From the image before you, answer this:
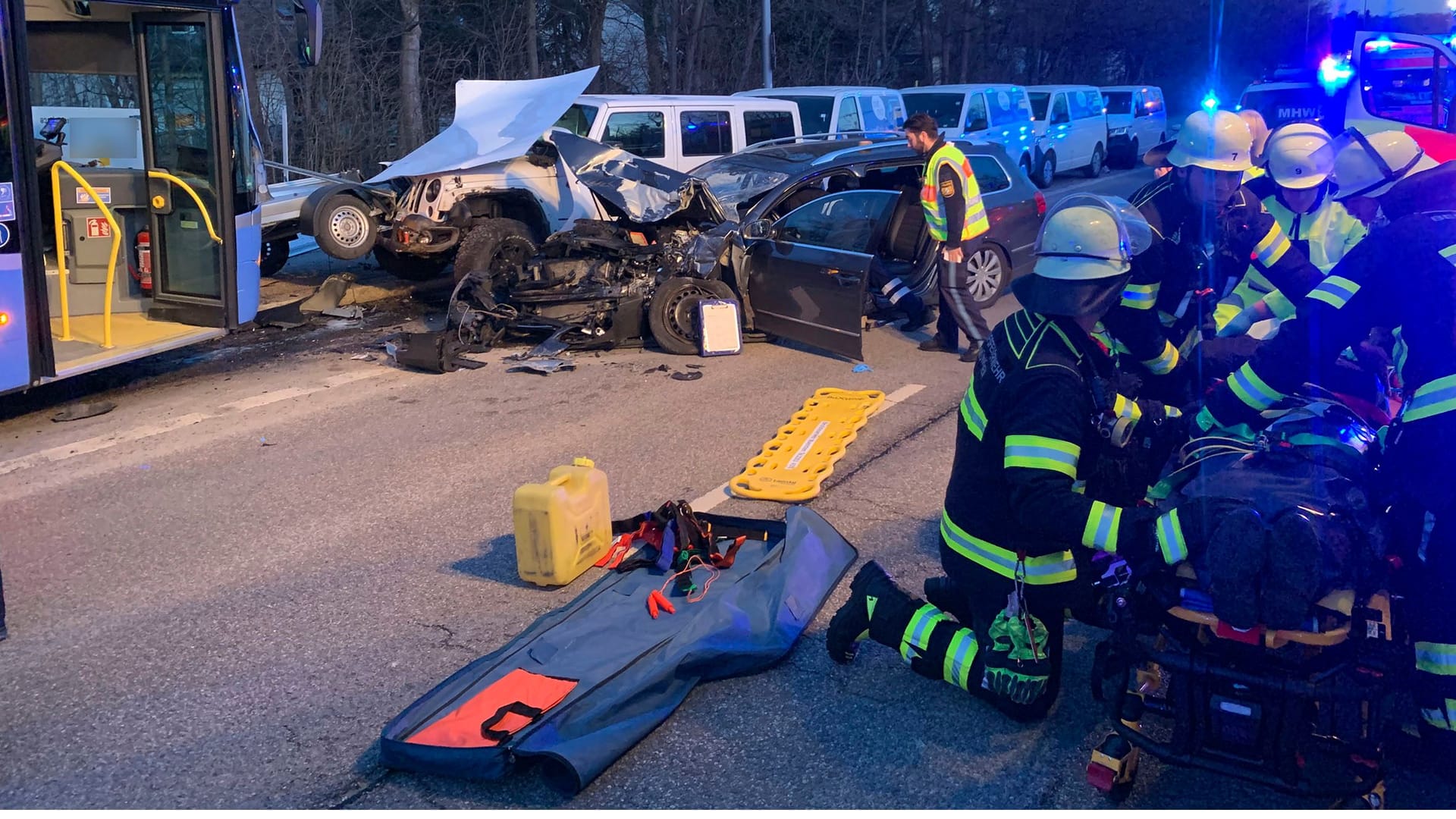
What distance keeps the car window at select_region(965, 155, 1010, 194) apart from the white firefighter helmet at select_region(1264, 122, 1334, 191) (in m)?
5.33

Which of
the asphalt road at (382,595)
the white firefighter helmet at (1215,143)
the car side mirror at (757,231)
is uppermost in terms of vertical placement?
the white firefighter helmet at (1215,143)

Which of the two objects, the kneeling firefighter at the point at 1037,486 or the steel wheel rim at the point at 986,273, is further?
the steel wheel rim at the point at 986,273

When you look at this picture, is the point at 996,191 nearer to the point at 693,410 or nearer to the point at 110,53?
the point at 693,410

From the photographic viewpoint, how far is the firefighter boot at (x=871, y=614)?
150 inches

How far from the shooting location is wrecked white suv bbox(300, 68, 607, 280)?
35.7ft

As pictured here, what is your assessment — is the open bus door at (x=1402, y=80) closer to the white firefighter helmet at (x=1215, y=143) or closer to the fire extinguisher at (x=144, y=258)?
the white firefighter helmet at (x=1215, y=143)

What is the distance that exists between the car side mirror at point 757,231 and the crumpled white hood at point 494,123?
2.44m

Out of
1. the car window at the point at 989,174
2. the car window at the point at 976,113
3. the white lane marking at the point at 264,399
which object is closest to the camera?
the white lane marking at the point at 264,399

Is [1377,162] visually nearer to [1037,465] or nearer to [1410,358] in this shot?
[1410,358]

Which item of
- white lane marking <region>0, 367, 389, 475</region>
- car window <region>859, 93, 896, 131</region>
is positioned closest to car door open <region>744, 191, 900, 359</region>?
white lane marking <region>0, 367, 389, 475</region>

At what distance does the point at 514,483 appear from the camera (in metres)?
6.29

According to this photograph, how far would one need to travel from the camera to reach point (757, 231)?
31.7 ft

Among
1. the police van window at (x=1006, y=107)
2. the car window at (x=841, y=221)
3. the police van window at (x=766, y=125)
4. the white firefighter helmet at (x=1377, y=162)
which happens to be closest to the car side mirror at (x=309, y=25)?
the car window at (x=841, y=221)

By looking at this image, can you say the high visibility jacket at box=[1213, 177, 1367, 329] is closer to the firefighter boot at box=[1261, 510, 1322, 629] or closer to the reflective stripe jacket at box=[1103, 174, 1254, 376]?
the reflective stripe jacket at box=[1103, 174, 1254, 376]
